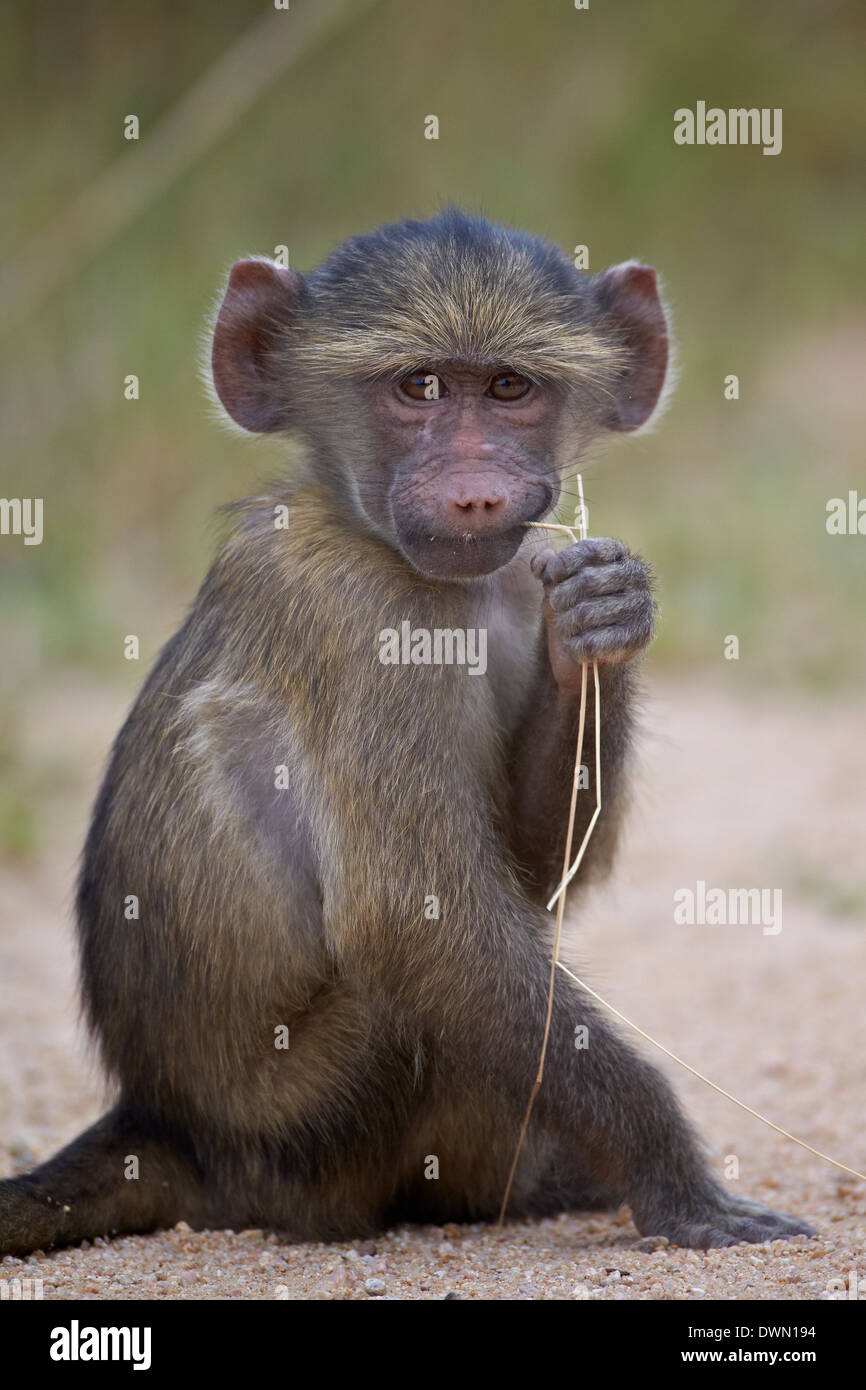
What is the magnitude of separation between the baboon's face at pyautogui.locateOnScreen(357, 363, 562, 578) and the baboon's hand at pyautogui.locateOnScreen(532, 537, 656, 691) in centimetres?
18

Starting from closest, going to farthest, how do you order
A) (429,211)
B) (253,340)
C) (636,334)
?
(253,340) → (636,334) → (429,211)

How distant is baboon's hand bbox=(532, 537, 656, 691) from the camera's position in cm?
439

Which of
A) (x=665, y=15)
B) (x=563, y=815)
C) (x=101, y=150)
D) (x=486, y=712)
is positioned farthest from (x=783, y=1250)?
(x=665, y=15)

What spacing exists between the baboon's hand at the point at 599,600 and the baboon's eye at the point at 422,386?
563mm

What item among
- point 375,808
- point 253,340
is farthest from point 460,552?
point 253,340

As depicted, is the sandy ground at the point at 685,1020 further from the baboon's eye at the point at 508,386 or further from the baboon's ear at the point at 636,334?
the baboon's eye at the point at 508,386

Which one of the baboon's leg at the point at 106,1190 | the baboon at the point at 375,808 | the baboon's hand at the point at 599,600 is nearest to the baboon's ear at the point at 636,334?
the baboon at the point at 375,808

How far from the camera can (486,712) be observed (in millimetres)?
4684

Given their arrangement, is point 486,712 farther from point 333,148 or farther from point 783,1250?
point 333,148

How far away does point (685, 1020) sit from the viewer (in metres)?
7.04

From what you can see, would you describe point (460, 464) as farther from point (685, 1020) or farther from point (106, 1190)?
point (685, 1020)

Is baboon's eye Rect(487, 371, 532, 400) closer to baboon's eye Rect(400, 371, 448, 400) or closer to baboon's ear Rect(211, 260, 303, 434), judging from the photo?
baboon's eye Rect(400, 371, 448, 400)

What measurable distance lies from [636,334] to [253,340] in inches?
46.9

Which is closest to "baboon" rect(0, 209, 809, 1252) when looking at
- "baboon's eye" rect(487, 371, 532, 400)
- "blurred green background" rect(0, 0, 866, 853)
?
"baboon's eye" rect(487, 371, 532, 400)
